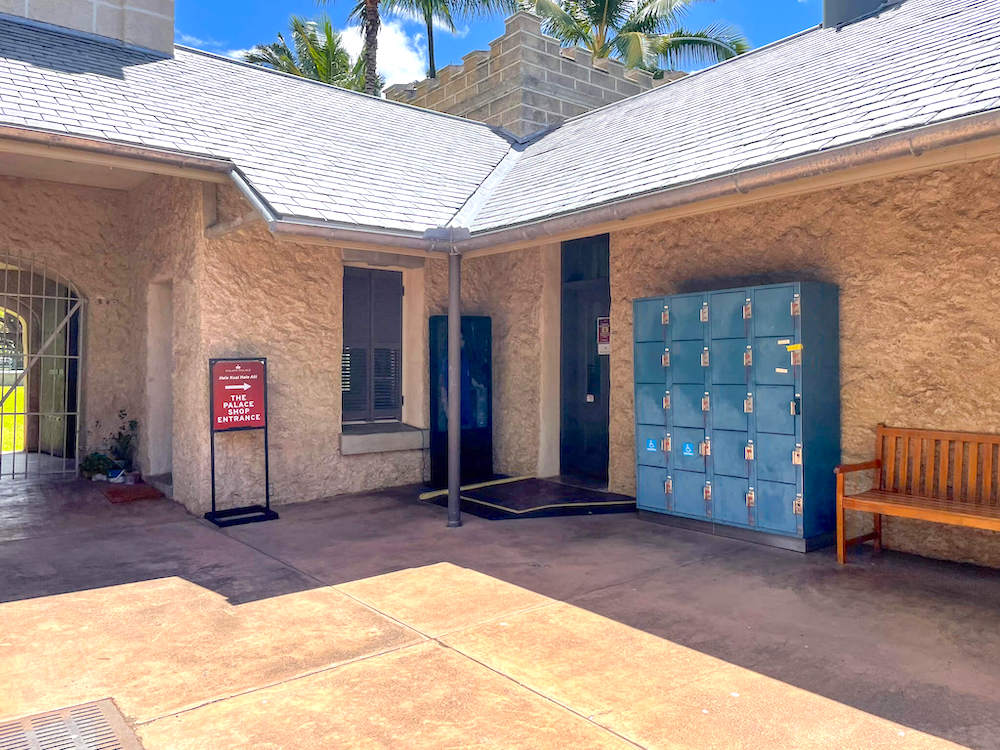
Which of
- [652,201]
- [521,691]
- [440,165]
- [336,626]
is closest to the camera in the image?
[521,691]

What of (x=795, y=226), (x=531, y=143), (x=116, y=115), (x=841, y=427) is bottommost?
(x=841, y=427)

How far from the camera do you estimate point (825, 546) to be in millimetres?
5531

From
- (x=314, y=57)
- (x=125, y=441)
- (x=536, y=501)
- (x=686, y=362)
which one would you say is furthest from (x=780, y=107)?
(x=314, y=57)

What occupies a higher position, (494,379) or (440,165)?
(440,165)

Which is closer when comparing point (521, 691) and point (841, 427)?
point (521, 691)

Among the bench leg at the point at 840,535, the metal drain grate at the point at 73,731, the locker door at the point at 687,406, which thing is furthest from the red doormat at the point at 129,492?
the bench leg at the point at 840,535

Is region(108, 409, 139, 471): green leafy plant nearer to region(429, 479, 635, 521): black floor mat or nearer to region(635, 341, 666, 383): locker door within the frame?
region(429, 479, 635, 521): black floor mat

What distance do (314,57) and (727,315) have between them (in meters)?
19.4

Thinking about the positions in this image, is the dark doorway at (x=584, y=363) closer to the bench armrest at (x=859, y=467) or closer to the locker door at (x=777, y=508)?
the locker door at (x=777, y=508)

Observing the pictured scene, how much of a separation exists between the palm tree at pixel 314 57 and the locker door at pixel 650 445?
18.6m

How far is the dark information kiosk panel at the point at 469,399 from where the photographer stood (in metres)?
8.12

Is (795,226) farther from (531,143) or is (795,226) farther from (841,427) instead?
(531,143)

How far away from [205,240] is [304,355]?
144 centimetres

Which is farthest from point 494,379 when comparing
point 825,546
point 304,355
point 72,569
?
point 72,569
